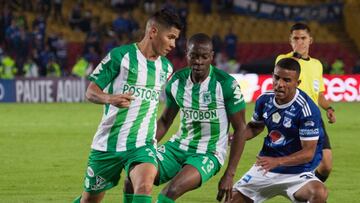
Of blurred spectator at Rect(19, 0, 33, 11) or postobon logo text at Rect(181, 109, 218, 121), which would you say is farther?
blurred spectator at Rect(19, 0, 33, 11)

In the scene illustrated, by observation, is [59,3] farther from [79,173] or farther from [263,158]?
[263,158]

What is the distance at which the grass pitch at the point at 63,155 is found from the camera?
424 inches

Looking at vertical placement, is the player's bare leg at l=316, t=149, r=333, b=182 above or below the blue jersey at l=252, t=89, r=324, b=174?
below

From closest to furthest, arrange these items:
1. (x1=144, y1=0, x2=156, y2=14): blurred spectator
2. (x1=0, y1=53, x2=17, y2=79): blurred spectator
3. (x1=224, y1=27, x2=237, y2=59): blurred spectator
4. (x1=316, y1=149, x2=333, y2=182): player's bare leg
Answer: (x1=316, y1=149, x2=333, y2=182): player's bare leg, (x1=0, y1=53, x2=17, y2=79): blurred spectator, (x1=224, y1=27, x2=237, y2=59): blurred spectator, (x1=144, y1=0, x2=156, y2=14): blurred spectator

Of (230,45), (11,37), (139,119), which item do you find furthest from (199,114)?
(230,45)

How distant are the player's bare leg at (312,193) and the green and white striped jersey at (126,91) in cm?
130

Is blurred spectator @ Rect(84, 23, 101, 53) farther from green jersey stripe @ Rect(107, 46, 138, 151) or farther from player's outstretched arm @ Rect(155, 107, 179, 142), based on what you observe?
green jersey stripe @ Rect(107, 46, 138, 151)

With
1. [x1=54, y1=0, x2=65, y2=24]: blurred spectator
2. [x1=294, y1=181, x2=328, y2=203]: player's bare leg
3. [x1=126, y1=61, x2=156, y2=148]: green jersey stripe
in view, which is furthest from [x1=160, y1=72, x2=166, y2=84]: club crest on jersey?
[x1=54, y1=0, x2=65, y2=24]: blurred spectator

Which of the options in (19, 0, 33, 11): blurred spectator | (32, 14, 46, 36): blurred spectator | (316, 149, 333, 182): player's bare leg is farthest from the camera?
(19, 0, 33, 11): blurred spectator

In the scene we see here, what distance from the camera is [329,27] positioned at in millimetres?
37219

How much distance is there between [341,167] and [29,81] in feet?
49.6

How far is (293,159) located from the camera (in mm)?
7695

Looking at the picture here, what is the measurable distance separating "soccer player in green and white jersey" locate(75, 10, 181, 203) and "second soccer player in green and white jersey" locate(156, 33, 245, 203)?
0.27 m

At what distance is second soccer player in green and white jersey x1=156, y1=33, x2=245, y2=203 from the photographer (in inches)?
303
